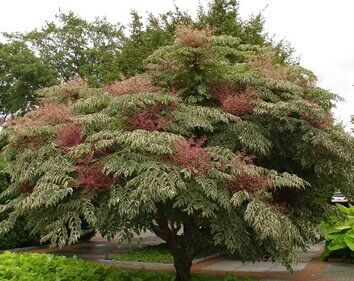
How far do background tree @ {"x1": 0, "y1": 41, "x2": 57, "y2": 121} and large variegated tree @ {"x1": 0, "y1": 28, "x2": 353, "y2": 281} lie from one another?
25.6 metres

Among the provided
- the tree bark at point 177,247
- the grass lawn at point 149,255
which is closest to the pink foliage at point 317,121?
the tree bark at point 177,247

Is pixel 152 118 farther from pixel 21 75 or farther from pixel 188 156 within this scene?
pixel 21 75

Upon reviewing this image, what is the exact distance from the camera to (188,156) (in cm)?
525

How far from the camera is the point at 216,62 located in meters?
6.47

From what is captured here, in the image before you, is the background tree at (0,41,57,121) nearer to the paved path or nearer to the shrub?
the paved path

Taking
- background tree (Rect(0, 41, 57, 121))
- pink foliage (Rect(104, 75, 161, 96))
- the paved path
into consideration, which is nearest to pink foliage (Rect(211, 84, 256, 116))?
pink foliage (Rect(104, 75, 161, 96))

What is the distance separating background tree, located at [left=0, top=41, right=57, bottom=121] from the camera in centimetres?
3167

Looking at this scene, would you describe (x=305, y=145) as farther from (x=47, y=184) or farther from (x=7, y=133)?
(x=7, y=133)

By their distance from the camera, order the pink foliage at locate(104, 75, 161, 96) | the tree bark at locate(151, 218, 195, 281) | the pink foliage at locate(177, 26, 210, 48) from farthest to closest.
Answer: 1. the tree bark at locate(151, 218, 195, 281)
2. the pink foliage at locate(177, 26, 210, 48)
3. the pink foliage at locate(104, 75, 161, 96)

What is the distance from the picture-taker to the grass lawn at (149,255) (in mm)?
11406

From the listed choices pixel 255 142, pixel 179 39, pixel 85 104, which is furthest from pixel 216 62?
pixel 85 104

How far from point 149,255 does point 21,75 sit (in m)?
23.2

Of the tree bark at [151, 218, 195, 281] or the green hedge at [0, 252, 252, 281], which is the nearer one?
the green hedge at [0, 252, 252, 281]

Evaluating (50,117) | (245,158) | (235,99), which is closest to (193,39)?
(235,99)
